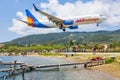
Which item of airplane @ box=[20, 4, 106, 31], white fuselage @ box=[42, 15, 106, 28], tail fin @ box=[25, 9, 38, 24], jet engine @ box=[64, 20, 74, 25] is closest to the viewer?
white fuselage @ box=[42, 15, 106, 28]

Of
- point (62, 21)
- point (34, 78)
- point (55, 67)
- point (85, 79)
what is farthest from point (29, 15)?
point (85, 79)

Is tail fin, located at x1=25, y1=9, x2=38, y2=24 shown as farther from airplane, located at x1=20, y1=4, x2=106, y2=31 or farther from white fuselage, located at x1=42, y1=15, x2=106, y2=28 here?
white fuselage, located at x1=42, y1=15, x2=106, y2=28

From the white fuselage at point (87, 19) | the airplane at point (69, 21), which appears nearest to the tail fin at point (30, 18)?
the airplane at point (69, 21)

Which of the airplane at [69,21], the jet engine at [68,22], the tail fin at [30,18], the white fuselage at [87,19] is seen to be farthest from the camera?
the tail fin at [30,18]

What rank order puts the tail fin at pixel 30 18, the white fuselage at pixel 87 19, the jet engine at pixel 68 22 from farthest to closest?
the tail fin at pixel 30 18 → the jet engine at pixel 68 22 → the white fuselage at pixel 87 19

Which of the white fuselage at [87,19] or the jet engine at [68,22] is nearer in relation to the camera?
the white fuselage at [87,19]

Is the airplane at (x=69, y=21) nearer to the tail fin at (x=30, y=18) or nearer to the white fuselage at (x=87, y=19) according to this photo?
the white fuselage at (x=87, y=19)

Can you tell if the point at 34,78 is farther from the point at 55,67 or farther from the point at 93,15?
the point at 93,15

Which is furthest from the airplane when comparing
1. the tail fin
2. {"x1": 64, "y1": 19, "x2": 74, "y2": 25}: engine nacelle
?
the tail fin

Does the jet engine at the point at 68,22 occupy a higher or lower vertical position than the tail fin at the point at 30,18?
lower

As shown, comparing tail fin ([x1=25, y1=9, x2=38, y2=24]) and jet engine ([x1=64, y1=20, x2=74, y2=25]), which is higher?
tail fin ([x1=25, y1=9, x2=38, y2=24])

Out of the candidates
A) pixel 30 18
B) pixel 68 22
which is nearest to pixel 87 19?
pixel 68 22

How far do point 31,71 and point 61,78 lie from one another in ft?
42.7

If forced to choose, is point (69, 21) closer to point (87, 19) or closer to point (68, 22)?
point (68, 22)
